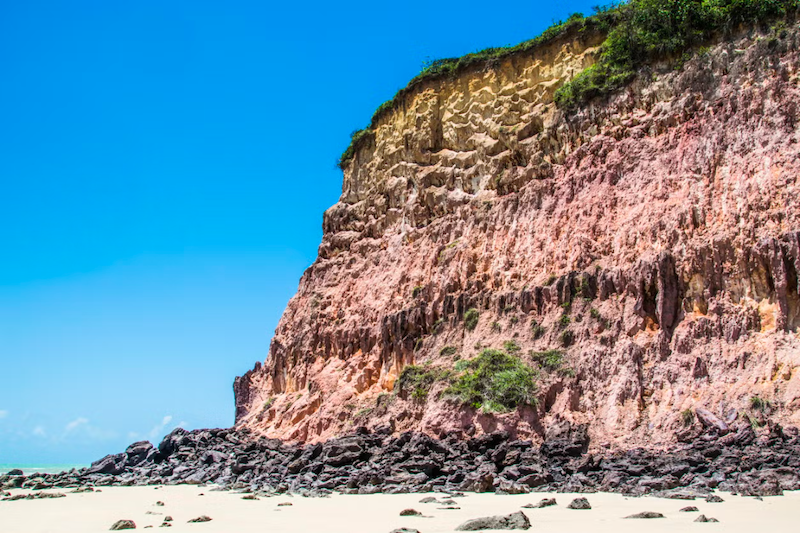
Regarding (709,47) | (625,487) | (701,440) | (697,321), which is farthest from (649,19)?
(625,487)

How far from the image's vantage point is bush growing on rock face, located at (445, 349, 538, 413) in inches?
811

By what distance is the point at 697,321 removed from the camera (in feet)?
63.3

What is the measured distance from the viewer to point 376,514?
11555 mm

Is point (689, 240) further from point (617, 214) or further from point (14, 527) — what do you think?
point (14, 527)

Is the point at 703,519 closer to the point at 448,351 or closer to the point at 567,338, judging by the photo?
the point at 567,338

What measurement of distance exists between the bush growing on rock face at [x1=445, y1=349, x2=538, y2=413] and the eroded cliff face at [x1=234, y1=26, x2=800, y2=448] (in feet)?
1.25

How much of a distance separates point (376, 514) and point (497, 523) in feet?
10.1

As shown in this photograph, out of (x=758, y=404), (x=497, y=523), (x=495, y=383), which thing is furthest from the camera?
(x=495, y=383)

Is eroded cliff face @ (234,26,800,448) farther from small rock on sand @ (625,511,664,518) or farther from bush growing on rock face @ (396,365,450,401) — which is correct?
small rock on sand @ (625,511,664,518)

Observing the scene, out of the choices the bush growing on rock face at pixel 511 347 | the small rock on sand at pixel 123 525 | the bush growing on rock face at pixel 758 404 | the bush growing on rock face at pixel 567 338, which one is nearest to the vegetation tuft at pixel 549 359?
the bush growing on rock face at pixel 567 338

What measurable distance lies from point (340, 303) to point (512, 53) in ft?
46.0

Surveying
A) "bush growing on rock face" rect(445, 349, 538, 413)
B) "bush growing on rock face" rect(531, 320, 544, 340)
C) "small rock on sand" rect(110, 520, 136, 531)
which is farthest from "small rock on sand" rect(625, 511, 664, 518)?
"bush growing on rock face" rect(531, 320, 544, 340)

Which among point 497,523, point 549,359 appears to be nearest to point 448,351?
point 549,359

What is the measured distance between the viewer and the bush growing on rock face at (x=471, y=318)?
2560cm
